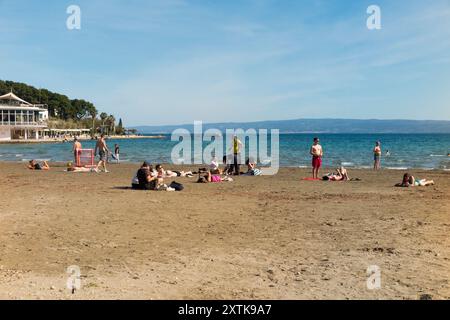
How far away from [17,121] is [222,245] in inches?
4095

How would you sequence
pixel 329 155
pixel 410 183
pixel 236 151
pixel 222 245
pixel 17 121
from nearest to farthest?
1. pixel 222 245
2. pixel 410 183
3. pixel 236 151
4. pixel 329 155
5. pixel 17 121

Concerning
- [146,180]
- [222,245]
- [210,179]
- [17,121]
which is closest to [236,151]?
[210,179]

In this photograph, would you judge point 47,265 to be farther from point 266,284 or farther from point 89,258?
point 266,284

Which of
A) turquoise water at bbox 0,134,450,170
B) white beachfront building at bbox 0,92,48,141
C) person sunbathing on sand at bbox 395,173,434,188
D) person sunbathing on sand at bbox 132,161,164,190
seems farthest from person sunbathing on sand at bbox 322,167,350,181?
white beachfront building at bbox 0,92,48,141

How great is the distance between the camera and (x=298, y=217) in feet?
36.6

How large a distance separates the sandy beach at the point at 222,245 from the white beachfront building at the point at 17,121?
93.9 m

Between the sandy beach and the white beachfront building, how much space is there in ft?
308

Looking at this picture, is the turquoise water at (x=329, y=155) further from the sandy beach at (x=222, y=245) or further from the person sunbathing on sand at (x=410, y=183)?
the sandy beach at (x=222, y=245)

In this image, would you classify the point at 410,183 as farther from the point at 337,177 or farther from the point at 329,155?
the point at 329,155

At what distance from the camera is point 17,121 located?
338 ft
